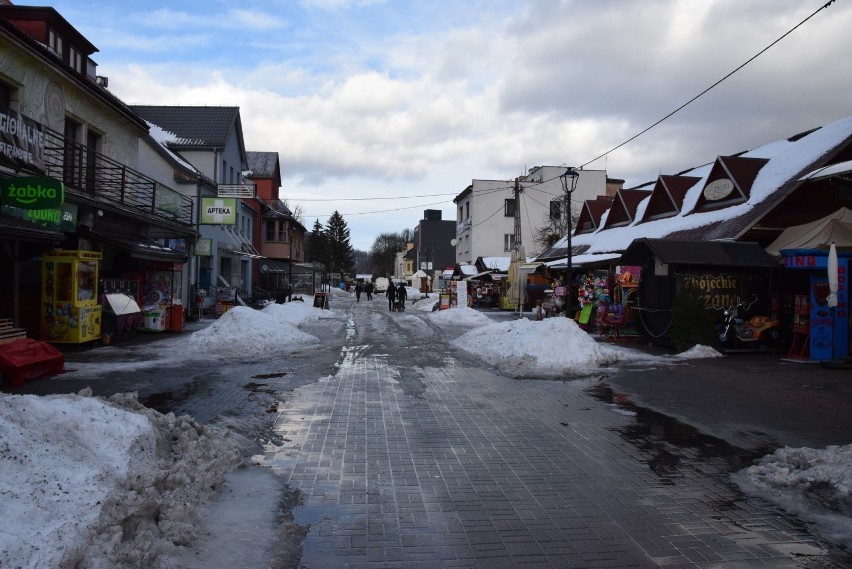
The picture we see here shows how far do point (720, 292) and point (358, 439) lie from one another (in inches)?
475

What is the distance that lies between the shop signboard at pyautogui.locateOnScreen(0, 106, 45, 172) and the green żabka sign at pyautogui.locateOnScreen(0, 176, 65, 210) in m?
0.39

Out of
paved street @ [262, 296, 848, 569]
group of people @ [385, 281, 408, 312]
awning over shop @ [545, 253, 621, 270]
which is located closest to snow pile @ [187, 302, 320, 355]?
paved street @ [262, 296, 848, 569]

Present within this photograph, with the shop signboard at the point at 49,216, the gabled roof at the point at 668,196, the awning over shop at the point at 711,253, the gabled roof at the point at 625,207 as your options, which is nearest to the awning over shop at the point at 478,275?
the gabled roof at the point at 625,207

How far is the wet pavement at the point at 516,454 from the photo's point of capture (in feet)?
13.6

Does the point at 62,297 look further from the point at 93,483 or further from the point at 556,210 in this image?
the point at 556,210

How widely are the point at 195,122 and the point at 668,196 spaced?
2498cm

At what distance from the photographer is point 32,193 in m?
11.1

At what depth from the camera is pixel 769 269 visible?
15391 mm

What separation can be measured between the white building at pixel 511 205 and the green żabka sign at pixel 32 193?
1762 inches

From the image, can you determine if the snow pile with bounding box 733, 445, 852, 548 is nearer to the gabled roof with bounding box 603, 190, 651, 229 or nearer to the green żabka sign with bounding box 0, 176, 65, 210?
the green żabka sign with bounding box 0, 176, 65, 210

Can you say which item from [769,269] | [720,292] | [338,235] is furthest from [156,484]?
[338,235]

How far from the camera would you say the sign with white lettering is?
960 inches

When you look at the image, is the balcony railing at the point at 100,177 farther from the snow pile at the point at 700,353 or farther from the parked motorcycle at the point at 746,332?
the parked motorcycle at the point at 746,332

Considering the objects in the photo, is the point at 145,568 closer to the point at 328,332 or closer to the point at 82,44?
the point at 328,332
